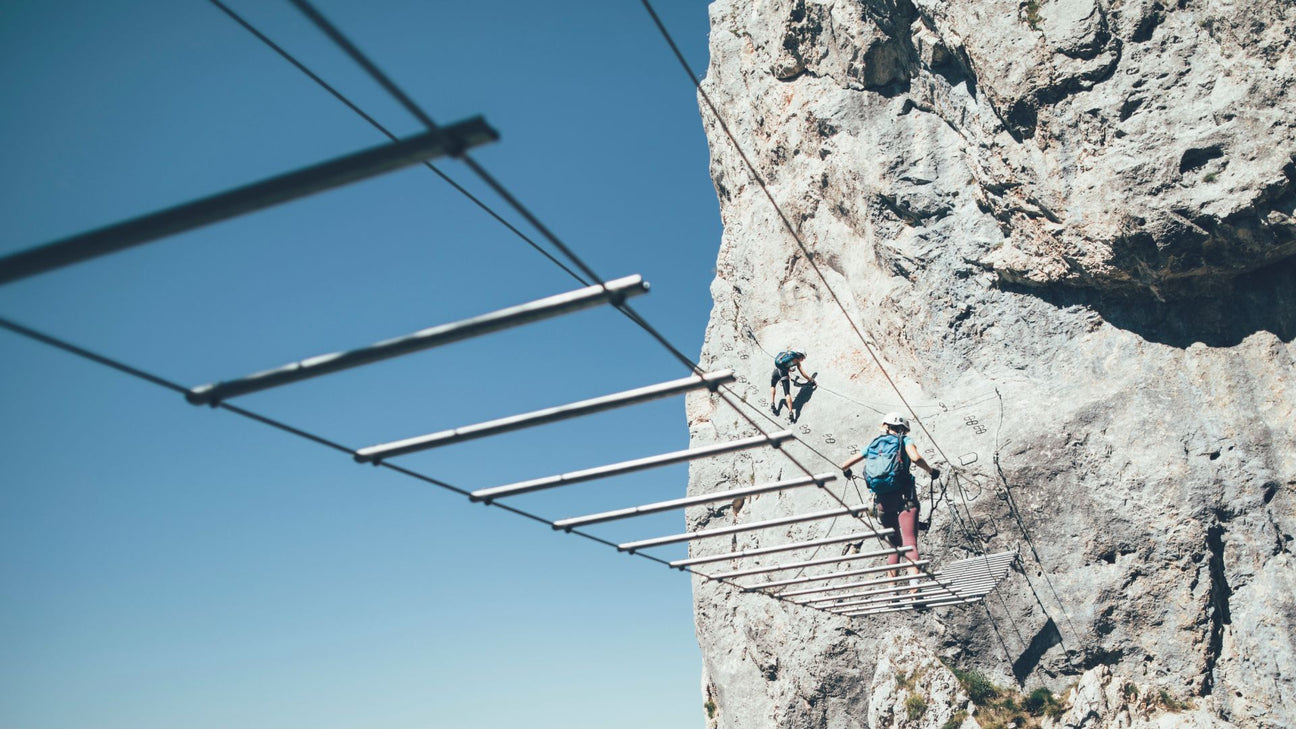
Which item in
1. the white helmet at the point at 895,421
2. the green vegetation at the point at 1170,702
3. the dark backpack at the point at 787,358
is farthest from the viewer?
the dark backpack at the point at 787,358

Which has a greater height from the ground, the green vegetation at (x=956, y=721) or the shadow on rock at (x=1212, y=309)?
the shadow on rock at (x=1212, y=309)

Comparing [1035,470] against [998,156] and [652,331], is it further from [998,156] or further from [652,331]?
[652,331]

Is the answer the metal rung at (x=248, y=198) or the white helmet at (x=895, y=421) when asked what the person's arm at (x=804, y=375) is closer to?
the white helmet at (x=895, y=421)

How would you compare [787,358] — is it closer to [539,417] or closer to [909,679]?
[909,679]

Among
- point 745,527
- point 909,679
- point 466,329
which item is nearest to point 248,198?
point 466,329

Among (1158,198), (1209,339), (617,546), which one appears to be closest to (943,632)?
(1209,339)

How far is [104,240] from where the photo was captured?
488 cm

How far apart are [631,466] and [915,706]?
10746 mm

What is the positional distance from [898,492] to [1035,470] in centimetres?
438

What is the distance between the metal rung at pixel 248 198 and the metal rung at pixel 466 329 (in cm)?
139

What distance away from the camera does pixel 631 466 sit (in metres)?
8.13

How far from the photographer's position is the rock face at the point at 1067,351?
14.2 m

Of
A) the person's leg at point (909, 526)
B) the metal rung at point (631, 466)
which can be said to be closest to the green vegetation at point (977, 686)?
the person's leg at point (909, 526)

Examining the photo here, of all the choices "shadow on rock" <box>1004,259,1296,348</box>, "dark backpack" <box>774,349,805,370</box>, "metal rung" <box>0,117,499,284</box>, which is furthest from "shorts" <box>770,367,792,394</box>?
"metal rung" <box>0,117,499,284</box>
